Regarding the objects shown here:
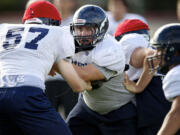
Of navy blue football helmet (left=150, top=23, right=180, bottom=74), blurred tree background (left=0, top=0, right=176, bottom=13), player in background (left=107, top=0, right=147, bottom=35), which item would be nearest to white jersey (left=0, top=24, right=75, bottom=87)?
navy blue football helmet (left=150, top=23, right=180, bottom=74)

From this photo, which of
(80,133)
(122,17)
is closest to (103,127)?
(80,133)

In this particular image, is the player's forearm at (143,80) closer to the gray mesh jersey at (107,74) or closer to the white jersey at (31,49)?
the gray mesh jersey at (107,74)

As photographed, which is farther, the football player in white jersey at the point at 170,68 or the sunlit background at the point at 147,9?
the sunlit background at the point at 147,9

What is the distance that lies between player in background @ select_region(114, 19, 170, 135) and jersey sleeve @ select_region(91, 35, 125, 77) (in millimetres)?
387

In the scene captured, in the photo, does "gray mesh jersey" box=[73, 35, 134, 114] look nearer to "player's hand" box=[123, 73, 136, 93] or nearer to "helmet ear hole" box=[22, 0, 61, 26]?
"player's hand" box=[123, 73, 136, 93]

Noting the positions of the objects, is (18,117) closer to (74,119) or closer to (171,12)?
(74,119)

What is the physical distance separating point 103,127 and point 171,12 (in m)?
20.2

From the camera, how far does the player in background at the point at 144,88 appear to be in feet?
14.2

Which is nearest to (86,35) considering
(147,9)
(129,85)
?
(129,85)

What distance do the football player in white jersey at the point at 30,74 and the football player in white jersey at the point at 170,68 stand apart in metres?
0.69

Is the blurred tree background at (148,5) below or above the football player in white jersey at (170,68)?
below

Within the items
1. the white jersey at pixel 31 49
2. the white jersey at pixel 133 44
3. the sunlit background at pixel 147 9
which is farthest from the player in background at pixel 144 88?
the sunlit background at pixel 147 9

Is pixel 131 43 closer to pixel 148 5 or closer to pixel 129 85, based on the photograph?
pixel 129 85

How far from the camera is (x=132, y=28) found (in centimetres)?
466
